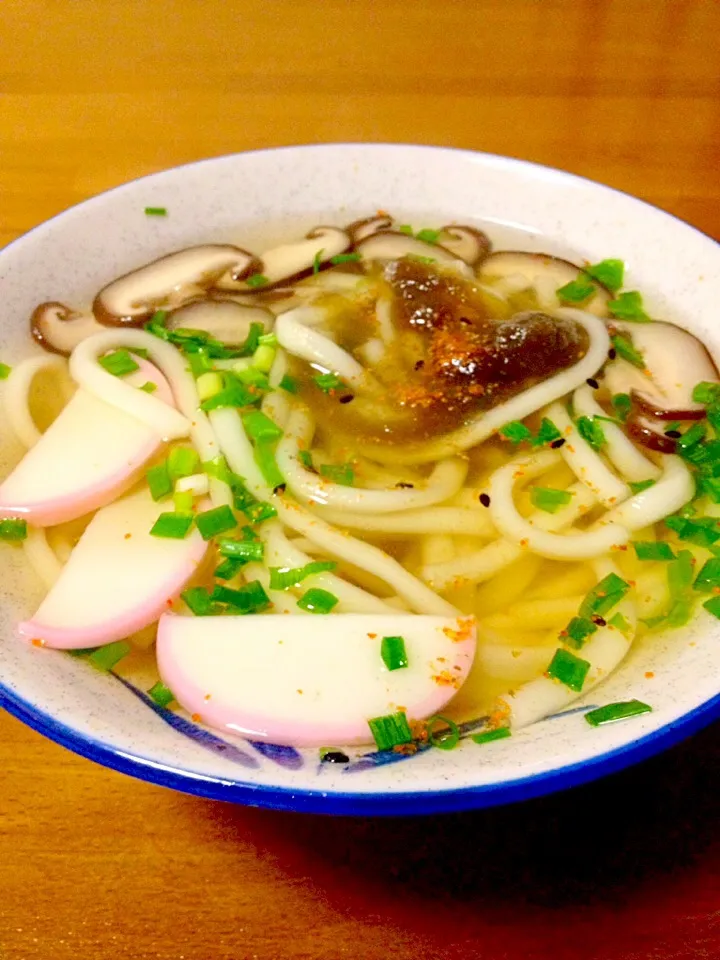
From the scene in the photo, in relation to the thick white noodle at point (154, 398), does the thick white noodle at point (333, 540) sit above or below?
below

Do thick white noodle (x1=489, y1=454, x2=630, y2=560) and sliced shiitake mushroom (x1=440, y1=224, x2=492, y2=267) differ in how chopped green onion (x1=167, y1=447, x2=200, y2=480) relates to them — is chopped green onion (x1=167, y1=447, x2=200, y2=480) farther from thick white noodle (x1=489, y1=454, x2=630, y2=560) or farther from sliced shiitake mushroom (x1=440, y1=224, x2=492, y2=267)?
sliced shiitake mushroom (x1=440, y1=224, x2=492, y2=267)

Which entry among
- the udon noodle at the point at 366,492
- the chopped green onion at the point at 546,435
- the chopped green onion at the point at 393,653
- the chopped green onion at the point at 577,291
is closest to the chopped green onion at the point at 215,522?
the udon noodle at the point at 366,492

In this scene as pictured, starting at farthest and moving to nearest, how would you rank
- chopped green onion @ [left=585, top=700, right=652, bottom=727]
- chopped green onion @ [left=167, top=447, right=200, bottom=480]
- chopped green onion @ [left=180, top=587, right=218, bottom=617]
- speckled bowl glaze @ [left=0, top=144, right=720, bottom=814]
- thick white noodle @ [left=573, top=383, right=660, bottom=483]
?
thick white noodle @ [left=573, top=383, right=660, bottom=483], chopped green onion @ [left=167, top=447, right=200, bottom=480], chopped green onion @ [left=180, top=587, right=218, bottom=617], chopped green onion @ [left=585, top=700, right=652, bottom=727], speckled bowl glaze @ [left=0, top=144, right=720, bottom=814]

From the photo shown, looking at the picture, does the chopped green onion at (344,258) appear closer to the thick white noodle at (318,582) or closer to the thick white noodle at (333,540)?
the thick white noodle at (333,540)

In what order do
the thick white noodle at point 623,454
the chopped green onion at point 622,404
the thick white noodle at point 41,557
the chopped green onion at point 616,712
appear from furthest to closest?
the chopped green onion at point 622,404 → the thick white noodle at point 623,454 → the thick white noodle at point 41,557 → the chopped green onion at point 616,712

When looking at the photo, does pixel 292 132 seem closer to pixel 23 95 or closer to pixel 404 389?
pixel 23 95

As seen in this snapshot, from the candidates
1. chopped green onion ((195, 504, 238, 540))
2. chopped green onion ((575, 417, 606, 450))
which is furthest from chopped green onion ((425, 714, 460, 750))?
chopped green onion ((575, 417, 606, 450))
